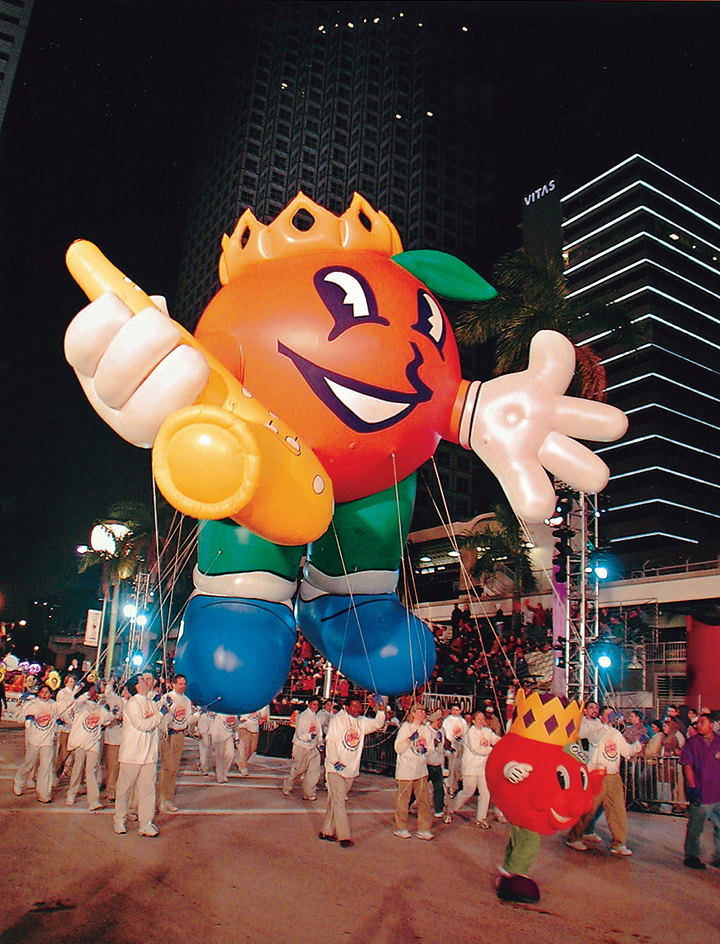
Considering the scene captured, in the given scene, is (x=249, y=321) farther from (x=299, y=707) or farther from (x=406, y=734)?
(x=299, y=707)

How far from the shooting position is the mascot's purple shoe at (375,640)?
4.37 meters

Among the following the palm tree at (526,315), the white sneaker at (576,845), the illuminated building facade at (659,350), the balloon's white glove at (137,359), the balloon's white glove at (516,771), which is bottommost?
the white sneaker at (576,845)

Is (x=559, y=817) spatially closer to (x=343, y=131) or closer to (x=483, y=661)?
(x=483, y=661)

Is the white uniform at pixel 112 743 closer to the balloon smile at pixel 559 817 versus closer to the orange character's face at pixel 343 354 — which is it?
the balloon smile at pixel 559 817

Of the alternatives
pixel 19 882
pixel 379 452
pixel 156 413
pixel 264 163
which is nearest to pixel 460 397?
pixel 379 452

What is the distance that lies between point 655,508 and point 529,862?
5297 cm

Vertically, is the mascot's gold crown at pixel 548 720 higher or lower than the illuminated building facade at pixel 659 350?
lower

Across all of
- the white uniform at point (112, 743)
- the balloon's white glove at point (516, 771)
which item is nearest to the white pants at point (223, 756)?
the white uniform at point (112, 743)

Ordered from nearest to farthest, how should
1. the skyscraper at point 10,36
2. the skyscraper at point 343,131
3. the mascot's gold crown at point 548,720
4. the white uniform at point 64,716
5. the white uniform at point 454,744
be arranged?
1. the mascot's gold crown at point 548,720
2. the skyscraper at point 10,36
3. the white uniform at point 64,716
4. the white uniform at point 454,744
5. the skyscraper at point 343,131

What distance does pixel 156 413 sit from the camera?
3.16 meters

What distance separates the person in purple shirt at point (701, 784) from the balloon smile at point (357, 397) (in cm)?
511

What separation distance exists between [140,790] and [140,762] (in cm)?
28

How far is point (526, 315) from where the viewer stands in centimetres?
1294

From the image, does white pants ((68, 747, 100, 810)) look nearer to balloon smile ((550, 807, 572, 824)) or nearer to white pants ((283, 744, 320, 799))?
white pants ((283, 744, 320, 799))
